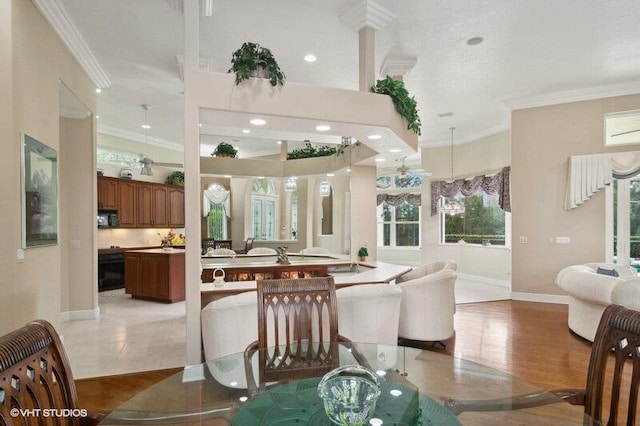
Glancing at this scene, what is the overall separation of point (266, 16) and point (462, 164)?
6.74 metres

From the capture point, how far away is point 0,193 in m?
2.70

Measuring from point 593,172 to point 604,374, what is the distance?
5.49m

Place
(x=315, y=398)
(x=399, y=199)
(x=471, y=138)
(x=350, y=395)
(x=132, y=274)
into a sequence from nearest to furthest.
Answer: (x=350, y=395) → (x=315, y=398) → (x=132, y=274) → (x=471, y=138) → (x=399, y=199)

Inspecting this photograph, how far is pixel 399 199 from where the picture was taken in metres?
11.0

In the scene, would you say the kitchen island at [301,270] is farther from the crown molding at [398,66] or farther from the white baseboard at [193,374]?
the crown molding at [398,66]

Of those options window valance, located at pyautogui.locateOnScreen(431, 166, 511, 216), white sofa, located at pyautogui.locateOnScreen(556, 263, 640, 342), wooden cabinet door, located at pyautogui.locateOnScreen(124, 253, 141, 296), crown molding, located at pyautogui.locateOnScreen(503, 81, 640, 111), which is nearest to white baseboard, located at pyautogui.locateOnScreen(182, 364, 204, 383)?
white sofa, located at pyautogui.locateOnScreen(556, 263, 640, 342)

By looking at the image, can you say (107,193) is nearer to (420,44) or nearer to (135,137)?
(135,137)

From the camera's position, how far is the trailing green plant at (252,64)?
306cm

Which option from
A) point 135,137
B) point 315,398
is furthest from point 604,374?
point 135,137

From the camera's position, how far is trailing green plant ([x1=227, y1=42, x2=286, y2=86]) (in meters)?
Result: 3.06

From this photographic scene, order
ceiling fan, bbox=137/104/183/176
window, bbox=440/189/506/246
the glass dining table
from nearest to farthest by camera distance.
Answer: the glass dining table, ceiling fan, bbox=137/104/183/176, window, bbox=440/189/506/246

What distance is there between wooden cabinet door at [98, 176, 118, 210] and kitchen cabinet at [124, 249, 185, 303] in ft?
5.33

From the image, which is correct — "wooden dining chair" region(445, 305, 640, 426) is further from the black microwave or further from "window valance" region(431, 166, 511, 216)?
the black microwave

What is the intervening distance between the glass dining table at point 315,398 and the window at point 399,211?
9076 mm
